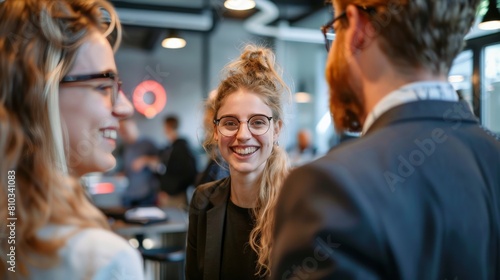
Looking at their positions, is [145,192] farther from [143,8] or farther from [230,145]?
[230,145]

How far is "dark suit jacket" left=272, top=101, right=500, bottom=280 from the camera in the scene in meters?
0.71

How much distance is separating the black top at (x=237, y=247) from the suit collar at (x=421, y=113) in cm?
88

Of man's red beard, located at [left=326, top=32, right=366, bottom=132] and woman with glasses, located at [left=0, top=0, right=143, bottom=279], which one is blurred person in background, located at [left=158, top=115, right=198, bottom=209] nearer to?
woman with glasses, located at [left=0, top=0, right=143, bottom=279]

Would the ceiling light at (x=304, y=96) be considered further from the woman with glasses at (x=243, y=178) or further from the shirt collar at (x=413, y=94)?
the shirt collar at (x=413, y=94)

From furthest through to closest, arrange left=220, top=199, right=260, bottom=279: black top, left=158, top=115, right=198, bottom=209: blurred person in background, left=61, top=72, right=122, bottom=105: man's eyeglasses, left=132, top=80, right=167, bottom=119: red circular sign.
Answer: left=132, top=80, right=167, bottom=119: red circular sign < left=158, top=115, right=198, bottom=209: blurred person in background < left=220, top=199, right=260, bottom=279: black top < left=61, top=72, right=122, bottom=105: man's eyeglasses

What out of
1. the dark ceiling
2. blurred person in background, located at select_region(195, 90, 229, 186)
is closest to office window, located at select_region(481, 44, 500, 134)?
blurred person in background, located at select_region(195, 90, 229, 186)

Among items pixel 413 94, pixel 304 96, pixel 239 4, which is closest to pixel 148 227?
pixel 239 4

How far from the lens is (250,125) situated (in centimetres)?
162

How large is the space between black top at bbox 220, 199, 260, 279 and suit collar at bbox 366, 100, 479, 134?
34.6 inches

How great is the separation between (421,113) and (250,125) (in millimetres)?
875

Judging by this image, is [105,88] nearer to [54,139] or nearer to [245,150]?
[54,139]

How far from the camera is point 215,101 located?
1.77 meters

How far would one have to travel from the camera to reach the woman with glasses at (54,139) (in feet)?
2.55

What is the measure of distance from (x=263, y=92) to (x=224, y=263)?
0.65 m
